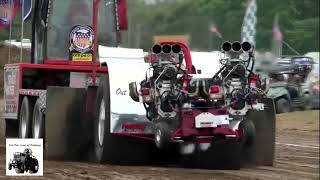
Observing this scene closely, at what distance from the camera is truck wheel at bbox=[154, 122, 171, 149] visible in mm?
9884

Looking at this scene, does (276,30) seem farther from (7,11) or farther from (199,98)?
(199,98)

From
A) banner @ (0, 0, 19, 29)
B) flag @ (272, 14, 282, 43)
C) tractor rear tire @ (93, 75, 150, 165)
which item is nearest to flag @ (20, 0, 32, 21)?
banner @ (0, 0, 19, 29)

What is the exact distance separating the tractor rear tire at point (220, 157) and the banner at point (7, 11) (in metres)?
4.76

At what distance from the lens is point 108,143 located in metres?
10.8

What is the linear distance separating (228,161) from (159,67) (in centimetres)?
180

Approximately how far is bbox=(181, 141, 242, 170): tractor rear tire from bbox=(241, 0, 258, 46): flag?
6.78 m

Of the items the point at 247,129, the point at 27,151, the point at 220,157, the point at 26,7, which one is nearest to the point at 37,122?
the point at 26,7

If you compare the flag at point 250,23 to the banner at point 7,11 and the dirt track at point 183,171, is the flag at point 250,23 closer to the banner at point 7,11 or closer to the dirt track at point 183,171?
the dirt track at point 183,171

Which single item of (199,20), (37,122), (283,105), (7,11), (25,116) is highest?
(199,20)

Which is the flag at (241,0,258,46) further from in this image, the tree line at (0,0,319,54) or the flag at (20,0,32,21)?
the flag at (20,0,32,21)

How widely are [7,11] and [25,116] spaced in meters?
2.13

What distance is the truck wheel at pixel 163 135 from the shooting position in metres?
9.88

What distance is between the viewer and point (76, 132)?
38.1ft

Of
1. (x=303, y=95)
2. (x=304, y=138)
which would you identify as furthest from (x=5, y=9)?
(x=303, y=95)
